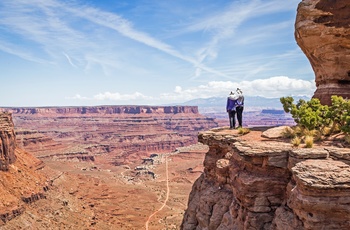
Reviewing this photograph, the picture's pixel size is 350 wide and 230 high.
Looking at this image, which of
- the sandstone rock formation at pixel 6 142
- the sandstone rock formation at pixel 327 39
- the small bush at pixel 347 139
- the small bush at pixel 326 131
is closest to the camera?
the small bush at pixel 347 139

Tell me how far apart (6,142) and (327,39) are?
5545cm

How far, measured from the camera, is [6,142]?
5950 cm

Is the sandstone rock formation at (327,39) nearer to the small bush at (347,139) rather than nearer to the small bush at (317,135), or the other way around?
the small bush at (317,135)

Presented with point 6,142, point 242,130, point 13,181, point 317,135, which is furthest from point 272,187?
point 6,142

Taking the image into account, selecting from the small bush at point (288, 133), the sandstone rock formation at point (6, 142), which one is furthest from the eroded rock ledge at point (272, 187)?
the sandstone rock formation at point (6, 142)

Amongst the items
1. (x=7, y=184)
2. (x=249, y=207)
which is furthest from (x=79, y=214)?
(x=249, y=207)

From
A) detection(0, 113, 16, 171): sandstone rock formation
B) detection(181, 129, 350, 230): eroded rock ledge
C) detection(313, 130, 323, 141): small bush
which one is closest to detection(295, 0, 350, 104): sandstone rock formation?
detection(313, 130, 323, 141): small bush

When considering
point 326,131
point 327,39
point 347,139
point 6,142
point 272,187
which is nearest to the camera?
point 272,187

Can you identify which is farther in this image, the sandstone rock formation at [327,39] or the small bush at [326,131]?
the sandstone rock formation at [327,39]

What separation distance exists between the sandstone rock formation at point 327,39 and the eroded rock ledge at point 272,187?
678 cm

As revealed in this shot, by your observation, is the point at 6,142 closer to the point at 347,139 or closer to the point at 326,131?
the point at 326,131

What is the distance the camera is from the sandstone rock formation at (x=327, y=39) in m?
19.4

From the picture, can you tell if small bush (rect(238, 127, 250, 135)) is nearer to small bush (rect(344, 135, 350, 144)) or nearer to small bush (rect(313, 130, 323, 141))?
small bush (rect(313, 130, 323, 141))

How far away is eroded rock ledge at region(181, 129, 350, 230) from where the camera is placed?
40.2 feet
